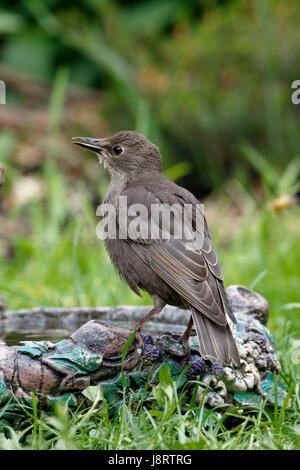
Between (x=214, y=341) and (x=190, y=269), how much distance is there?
39cm

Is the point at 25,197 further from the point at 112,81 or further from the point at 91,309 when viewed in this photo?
the point at 91,309

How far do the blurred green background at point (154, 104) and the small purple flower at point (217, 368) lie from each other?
124 inches

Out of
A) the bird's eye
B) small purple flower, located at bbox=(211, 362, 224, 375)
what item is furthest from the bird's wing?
the bird's eye

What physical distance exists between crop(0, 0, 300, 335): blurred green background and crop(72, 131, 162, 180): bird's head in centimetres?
213

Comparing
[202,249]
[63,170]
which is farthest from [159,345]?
[63,170]

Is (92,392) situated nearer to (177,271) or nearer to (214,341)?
(214,341)

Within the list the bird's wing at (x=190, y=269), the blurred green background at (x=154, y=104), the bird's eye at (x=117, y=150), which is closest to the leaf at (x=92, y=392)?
the bird's wing at (x=190, y=269)

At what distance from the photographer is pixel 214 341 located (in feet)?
9.84

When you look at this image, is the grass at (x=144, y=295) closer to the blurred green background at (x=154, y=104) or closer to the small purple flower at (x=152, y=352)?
→ the blurred green background at (x=154, y=104)

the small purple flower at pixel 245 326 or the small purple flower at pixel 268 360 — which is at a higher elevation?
the small purple flower at pixel 245 326

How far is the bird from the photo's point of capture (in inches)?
120

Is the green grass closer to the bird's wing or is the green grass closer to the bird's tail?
the bird's tail

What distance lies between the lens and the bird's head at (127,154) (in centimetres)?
400

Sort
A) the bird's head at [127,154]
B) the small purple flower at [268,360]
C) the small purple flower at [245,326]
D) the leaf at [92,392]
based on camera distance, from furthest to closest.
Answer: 1. the bird's head at [127,154]
2. the small purple flower at [245,326]
3. the small purple flower at [268,360]
4. the leaf at [92,392]
